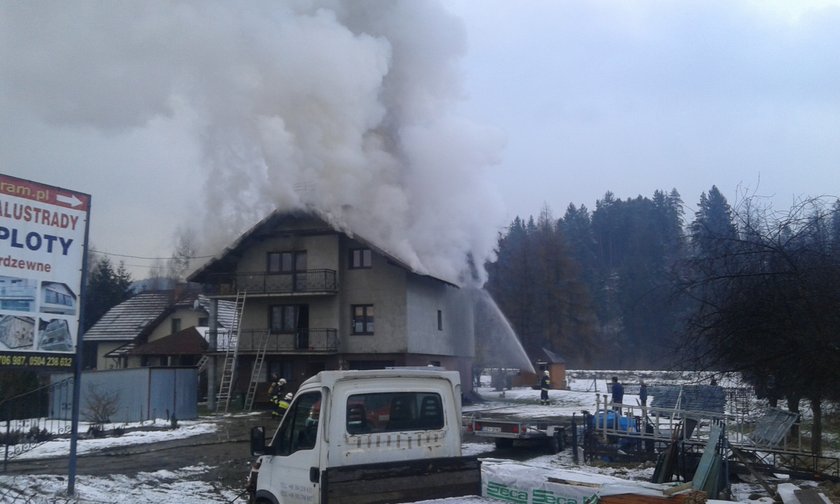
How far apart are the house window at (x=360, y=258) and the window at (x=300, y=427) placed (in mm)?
27185

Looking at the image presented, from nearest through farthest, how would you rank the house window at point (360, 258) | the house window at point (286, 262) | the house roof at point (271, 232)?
the house roof at point (271, 232) → the house window at point (360, 258) → the house window at point (286, 262)

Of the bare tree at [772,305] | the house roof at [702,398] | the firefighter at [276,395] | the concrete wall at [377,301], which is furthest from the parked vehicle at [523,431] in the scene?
the concrete wall at [377,301]

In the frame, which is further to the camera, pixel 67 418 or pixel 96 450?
pixel 67 418

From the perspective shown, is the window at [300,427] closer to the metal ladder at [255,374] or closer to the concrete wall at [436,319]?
the concrete wall at [436,319]

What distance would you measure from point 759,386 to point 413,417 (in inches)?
299

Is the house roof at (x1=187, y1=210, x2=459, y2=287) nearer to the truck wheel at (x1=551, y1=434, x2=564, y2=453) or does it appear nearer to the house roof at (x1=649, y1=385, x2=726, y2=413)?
the truck wheel at (x1=551, y1=434, x2=564, y2=453)

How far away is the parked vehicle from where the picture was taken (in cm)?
1758

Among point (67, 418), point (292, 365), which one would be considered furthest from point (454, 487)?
point (292, 365)

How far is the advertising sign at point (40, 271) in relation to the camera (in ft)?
31.7

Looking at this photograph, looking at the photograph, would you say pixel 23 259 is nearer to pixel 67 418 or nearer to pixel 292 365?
pixel 67 418

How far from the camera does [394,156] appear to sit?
103 ft

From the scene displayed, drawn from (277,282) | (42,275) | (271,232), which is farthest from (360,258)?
(42,275)

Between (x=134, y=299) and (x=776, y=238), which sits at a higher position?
(x=134, y=299)

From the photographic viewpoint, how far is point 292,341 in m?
34.8
